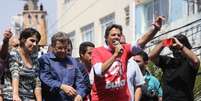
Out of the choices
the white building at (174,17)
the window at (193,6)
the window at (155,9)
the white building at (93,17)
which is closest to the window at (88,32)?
the white building at (93,17)

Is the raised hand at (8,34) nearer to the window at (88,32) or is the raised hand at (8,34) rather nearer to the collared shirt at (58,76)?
the collared shirt at (58,76)

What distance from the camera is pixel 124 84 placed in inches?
346

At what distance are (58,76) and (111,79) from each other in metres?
0.64

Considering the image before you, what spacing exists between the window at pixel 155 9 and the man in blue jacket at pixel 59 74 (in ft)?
48.4

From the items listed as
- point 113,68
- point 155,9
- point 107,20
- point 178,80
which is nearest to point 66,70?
point 113,68

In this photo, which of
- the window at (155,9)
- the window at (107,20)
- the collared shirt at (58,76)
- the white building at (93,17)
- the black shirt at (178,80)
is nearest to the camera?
the collared shirt at (58,76)

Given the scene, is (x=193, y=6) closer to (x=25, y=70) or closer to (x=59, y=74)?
(x=59, y=74)

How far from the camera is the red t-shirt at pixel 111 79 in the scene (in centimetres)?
865

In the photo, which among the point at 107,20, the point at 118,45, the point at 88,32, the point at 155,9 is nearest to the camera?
the point at 118,45

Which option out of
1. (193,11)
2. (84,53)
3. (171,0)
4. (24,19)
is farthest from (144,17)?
(24,19)

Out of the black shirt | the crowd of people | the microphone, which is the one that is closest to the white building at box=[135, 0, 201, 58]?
the black shirt

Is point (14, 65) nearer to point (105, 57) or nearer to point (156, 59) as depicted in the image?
point (105, 57)

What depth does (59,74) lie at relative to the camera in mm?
8812

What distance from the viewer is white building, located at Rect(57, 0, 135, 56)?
27.9 metres
